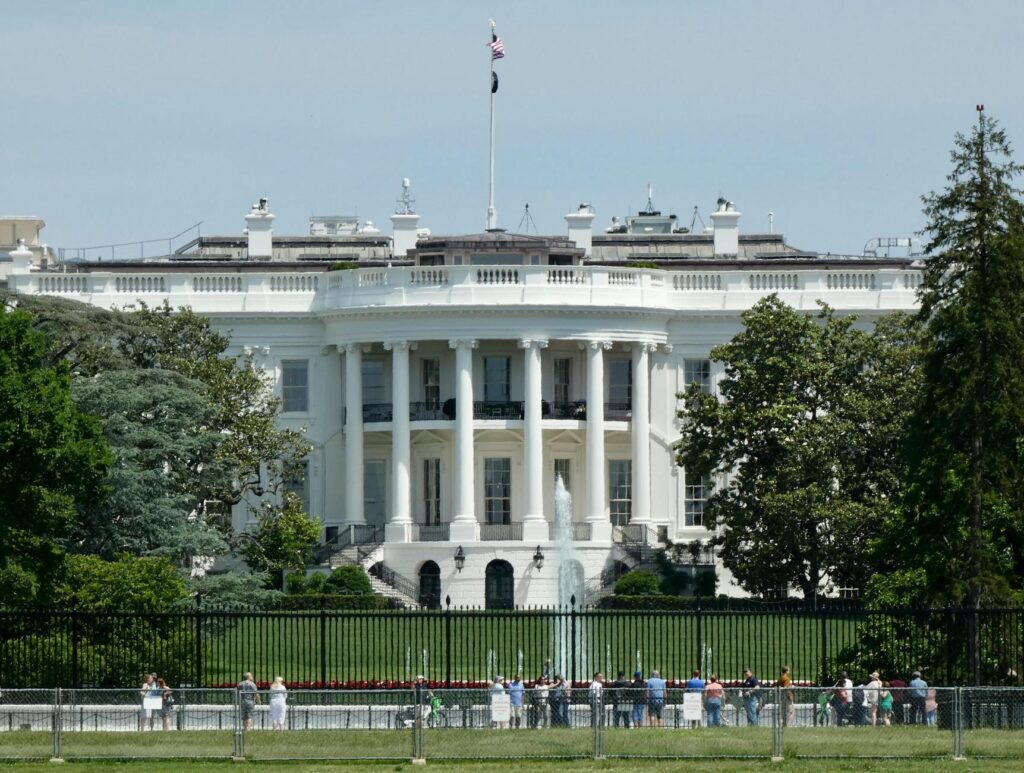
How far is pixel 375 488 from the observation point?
98.3 meters

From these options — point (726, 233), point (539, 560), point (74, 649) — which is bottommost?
point (74, 649)

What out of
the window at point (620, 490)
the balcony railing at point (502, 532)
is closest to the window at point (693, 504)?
the window at point (620, 490)

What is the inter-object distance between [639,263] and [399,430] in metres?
10.4

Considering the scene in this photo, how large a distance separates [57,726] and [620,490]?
49.4m

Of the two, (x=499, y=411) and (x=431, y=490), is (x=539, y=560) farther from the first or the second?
(x=431, y=490)

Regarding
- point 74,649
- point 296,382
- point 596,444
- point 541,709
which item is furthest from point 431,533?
point 541,709

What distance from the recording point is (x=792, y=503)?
8106 centimetres

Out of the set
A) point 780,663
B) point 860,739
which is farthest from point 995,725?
point 780,663

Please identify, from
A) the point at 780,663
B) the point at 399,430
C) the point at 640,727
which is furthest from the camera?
the point at 399,430

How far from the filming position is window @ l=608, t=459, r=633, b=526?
96375 mm

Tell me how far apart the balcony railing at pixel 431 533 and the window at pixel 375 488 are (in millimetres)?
3566

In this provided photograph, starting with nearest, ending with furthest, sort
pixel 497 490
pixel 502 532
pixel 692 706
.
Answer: pixel 692 706 → pixel 502 532 → pixel 497 490

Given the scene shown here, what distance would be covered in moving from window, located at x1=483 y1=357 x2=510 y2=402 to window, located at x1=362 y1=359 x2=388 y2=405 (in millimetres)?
3404

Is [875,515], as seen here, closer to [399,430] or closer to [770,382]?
[770,382]
